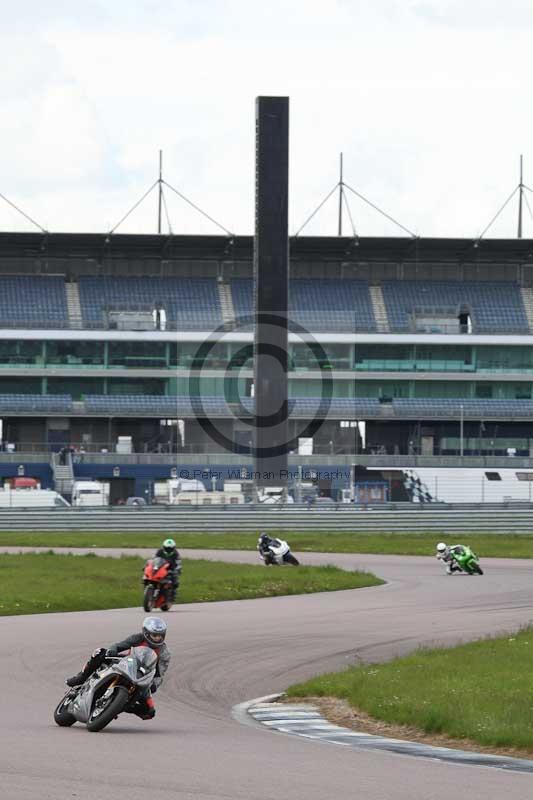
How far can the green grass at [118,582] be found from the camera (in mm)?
27594

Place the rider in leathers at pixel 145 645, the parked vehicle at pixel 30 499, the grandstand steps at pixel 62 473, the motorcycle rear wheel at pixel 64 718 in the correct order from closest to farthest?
the motorcycle rear wheel at pixel 64 718 → the rider in leathers at pixel 145 645 → the parked vehicle at pixel 30 499 → the grandstand steps at pixel 62 473

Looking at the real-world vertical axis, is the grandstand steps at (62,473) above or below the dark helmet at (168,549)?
above

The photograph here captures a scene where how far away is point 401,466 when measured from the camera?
79.9m

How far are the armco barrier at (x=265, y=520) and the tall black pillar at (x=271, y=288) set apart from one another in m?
10.0

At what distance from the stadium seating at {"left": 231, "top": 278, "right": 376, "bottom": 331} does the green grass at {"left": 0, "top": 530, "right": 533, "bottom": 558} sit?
3244 centimetres

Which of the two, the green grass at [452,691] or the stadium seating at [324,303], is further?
the stadium seating at [324,303]

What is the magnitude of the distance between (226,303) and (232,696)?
7301 cm

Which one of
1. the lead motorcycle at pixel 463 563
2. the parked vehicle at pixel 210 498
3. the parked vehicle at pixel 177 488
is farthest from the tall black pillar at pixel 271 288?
the lead motorcycle at pixel 463 563

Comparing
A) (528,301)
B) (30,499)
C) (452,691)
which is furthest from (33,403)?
(452,691)

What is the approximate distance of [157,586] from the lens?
26688 millimetres

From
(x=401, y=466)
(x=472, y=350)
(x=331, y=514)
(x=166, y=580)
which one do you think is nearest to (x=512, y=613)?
(x=166, y=580)

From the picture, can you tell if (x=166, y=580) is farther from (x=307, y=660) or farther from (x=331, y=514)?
(x=331, y=514)

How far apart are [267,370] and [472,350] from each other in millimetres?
19696

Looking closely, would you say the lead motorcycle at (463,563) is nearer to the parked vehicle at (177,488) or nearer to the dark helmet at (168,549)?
the dark helmet at (168,549)
